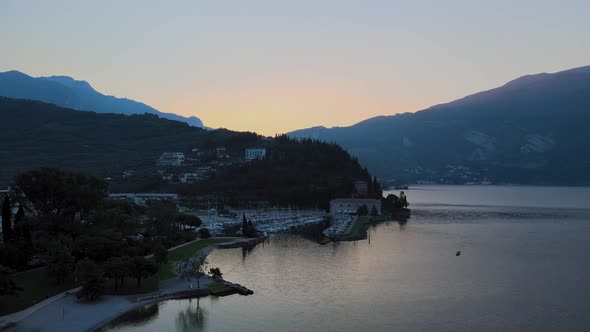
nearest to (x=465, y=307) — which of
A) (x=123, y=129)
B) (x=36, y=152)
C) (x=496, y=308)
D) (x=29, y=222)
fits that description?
(x=496, y=308)

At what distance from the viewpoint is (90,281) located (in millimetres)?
31234

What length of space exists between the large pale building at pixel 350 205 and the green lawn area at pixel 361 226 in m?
3.25

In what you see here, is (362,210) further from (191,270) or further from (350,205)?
(191,270)

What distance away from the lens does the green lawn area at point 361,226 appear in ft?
218

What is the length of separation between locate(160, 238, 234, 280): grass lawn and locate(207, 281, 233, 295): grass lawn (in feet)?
11.9

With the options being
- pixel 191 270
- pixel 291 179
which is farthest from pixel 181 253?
pixel 291 179

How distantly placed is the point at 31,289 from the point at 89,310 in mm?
4979

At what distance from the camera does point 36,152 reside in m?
140

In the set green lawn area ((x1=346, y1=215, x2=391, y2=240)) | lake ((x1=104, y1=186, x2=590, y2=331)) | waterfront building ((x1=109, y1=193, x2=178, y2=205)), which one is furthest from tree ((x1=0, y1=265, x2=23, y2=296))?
waterfront building ((x1=109, y1=193, x2=178, y2=205))

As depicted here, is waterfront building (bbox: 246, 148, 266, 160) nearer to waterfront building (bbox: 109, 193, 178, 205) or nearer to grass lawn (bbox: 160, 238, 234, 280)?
waterfront building (bbox: 109, 193, 178, 205)

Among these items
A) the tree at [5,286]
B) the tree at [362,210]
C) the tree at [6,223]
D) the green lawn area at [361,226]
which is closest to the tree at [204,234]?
the green lawn area at [361,226]

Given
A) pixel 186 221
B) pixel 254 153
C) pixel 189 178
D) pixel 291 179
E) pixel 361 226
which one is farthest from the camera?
pixel 254 153

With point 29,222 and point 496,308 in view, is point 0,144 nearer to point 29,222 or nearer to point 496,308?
point 29,222

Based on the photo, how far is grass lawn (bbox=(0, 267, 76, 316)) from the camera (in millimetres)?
29173
